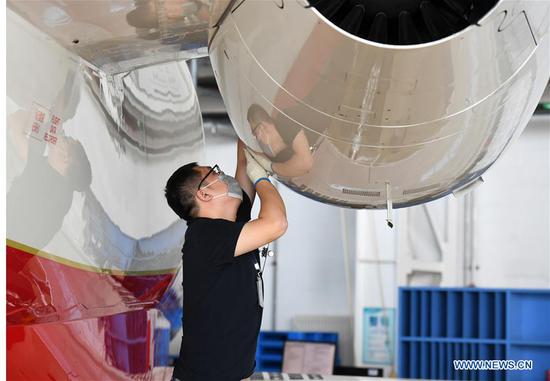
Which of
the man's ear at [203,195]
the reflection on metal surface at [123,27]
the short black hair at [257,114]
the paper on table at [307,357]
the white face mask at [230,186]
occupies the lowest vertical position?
the paper on table at [307,357]

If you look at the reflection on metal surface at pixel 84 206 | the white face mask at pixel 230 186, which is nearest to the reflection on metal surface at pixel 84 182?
the reflection on metal surface at pixel 84 206

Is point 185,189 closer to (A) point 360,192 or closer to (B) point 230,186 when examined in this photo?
(B) point 230,186

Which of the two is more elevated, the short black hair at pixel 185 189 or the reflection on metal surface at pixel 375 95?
the reflection on metal surface at pixel 375 95

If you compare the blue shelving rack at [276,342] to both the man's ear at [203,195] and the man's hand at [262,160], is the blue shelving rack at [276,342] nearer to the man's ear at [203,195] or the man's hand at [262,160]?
the man's ear at [203,195]

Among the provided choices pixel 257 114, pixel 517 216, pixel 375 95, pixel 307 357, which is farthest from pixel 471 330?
pixel 375 95

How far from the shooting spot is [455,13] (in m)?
1.40

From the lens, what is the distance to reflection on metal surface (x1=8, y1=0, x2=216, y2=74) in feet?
5.31

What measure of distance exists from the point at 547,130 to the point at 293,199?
2.48 metres

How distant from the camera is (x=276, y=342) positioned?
745 cm

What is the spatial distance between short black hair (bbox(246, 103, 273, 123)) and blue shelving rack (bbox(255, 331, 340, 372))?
5.92m

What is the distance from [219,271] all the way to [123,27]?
24.5 inches

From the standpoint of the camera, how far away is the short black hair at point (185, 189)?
2.05 m

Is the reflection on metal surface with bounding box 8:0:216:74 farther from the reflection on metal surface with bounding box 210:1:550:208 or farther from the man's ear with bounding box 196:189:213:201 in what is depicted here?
the man's ear with bounding box 196:189:213:201

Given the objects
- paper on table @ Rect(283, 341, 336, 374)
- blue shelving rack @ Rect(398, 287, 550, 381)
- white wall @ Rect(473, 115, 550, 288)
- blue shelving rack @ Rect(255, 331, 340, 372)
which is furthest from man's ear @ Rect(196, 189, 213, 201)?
white wall @ Rect(473, 115, 550, 288)
